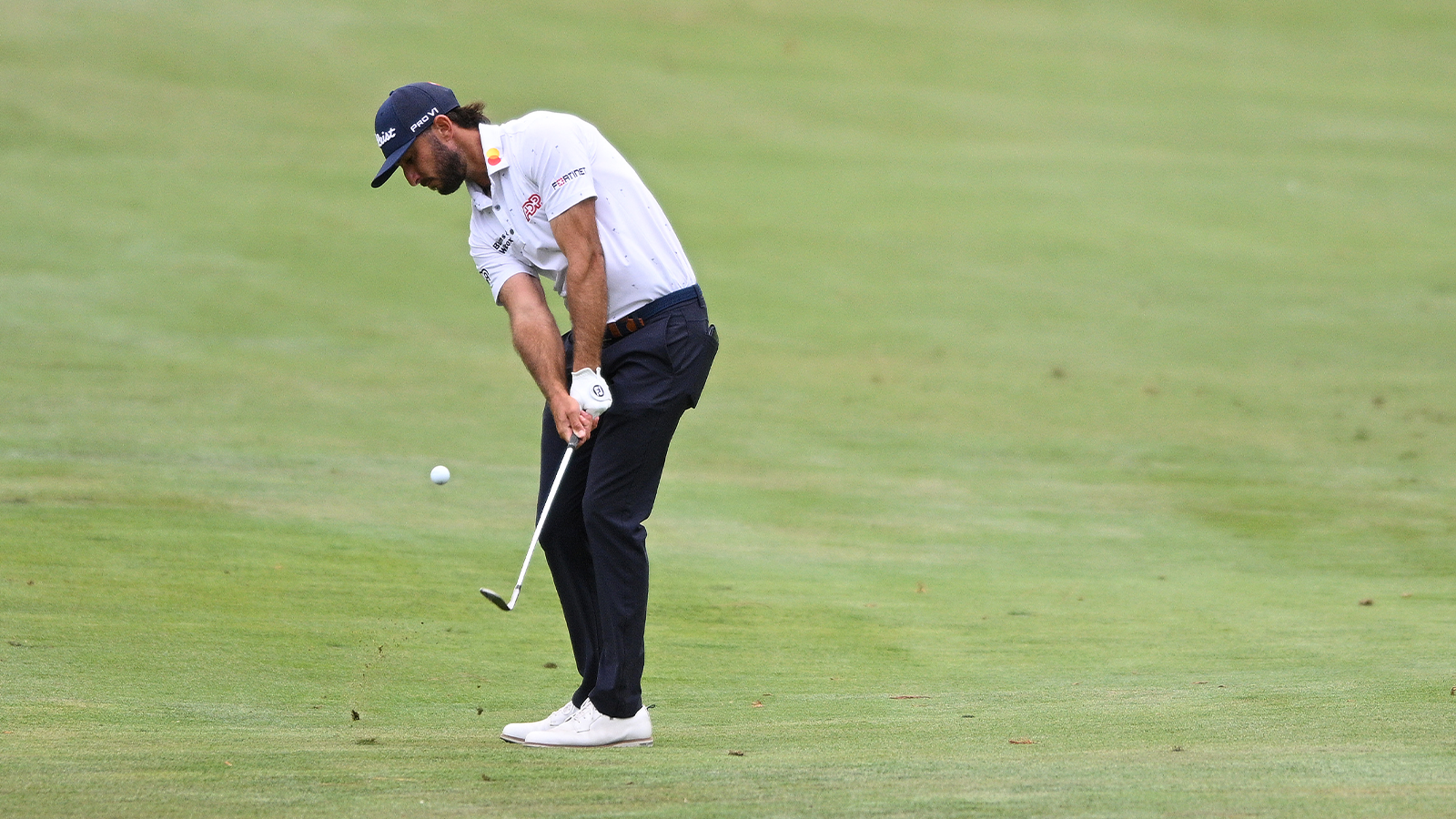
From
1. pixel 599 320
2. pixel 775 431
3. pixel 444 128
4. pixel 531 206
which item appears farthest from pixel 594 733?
pixel 775 431

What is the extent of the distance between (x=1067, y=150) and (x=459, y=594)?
1835 centimetres

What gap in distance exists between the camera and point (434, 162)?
5285 millimetres

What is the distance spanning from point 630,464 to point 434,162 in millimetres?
1129

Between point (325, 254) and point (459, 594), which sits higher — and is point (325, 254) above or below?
below

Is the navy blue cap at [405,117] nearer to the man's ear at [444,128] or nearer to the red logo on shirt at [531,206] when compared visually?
the man's ear at [444,128]

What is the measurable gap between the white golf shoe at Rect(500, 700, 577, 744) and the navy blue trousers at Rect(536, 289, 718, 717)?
5 cm

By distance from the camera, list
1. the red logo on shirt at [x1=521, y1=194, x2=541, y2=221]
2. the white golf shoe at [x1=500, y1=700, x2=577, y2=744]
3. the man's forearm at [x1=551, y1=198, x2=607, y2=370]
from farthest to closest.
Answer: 1. the white golf shoe at [x1=500, y1=700, x2=577, y2=744]
2. the red logo on shirt at [x1=521, y1=194, x2=541, y2=221]
3. the man's forearm at [x1=551, y1=198, x2=607, y2=370]

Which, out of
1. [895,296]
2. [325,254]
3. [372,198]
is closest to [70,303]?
[325,254]

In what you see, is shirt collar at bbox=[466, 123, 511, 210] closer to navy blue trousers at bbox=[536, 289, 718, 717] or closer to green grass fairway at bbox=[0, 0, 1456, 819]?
navy blue trousers at bbox=[536, 289, 718, 717]

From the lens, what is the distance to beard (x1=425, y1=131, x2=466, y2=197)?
5266 millimetres

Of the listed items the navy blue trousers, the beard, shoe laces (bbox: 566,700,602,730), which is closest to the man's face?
the beard

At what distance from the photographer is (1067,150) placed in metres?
24.5

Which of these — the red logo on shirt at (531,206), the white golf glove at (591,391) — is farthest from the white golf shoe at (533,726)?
the red logo on shirt at (531,206)

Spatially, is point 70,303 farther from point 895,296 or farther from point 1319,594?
point 1319,594
